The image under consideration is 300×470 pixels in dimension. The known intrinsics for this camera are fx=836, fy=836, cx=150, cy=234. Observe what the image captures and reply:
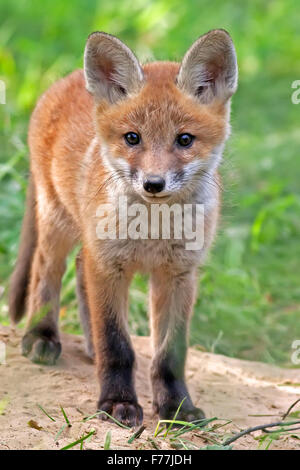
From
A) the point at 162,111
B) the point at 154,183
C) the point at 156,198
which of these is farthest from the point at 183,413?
the point at 162,111

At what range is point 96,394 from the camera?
182 inches

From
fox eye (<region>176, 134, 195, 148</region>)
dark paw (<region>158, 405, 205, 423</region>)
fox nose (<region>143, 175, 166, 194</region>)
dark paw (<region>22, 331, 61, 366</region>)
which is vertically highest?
fox eye (<region>176, 134, 195, 148</region>)

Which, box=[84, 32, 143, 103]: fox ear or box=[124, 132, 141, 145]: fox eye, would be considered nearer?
box=[124, 132, 141, 145]: fox eye

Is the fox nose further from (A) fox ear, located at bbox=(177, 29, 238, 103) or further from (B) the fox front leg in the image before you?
(B) the fox front leg

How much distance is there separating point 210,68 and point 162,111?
485mm

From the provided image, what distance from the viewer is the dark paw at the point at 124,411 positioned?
14.0 ft

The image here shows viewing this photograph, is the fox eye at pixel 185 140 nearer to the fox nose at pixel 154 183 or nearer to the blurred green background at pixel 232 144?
the fox nose at pixel 154 183

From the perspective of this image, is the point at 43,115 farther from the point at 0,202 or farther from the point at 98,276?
the point at 0,202

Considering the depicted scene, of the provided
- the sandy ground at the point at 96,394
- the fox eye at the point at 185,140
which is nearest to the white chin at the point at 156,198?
the fox eye at the point at 185,140

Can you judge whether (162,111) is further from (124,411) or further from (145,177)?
(124,411)

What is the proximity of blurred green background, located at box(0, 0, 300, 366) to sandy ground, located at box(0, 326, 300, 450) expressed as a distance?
56 centimetres

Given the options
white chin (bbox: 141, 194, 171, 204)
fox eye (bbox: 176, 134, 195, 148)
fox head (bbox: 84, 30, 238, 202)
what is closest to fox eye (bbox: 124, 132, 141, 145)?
fox head (bbox: 84, 30, 238, 202)

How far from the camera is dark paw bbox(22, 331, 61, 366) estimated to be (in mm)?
5044

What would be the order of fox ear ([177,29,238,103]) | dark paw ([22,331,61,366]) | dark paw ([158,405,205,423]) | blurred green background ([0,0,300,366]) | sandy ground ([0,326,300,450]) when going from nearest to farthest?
1. sandy ground ([0,326,300,450])
2. fox ear ([177,29,238,103])
3. dark paw ([158,405,205,423])
4. dark paw ([22,331,61,366])
5. blurred green background ([0,0,300,366])
